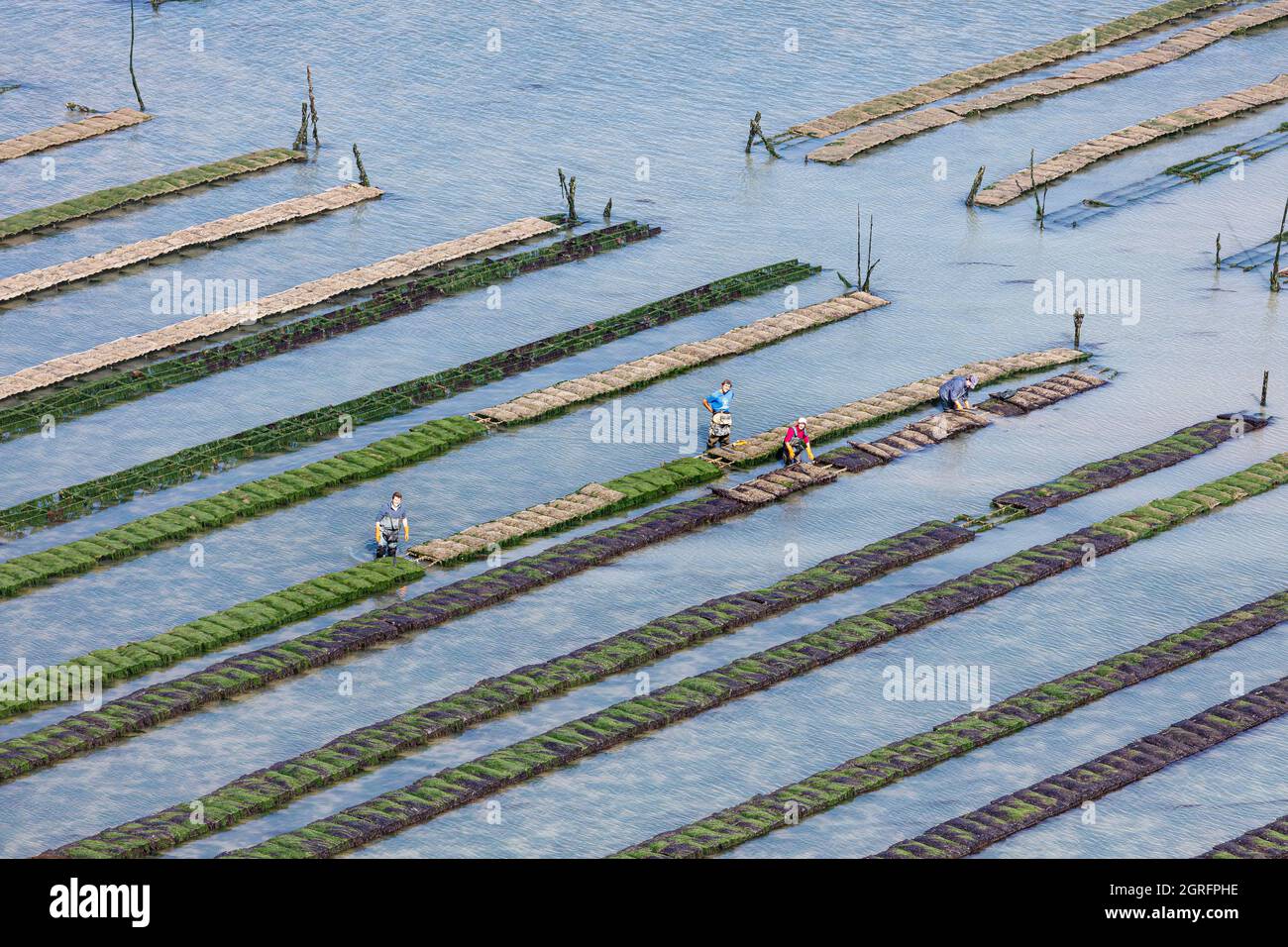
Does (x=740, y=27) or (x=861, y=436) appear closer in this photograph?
(x=861, y=436)

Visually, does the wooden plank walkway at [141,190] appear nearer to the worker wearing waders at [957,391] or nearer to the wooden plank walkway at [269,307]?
the wooden plank walkway at [269,307]

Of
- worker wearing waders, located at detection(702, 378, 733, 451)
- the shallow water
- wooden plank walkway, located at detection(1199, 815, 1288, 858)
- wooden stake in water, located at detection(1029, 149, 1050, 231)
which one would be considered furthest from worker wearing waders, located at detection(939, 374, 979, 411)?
wooden plank walkway, located at detection(1199, 815, 1288, 858)

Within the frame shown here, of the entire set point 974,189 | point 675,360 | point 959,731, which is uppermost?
point 974,189

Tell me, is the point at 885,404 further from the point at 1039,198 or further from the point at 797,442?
the point at 1039,198

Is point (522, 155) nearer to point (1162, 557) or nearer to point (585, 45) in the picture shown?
point (585, 45)

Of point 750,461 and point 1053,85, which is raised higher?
point 1053,85

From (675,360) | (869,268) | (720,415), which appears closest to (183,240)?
(675,360)
